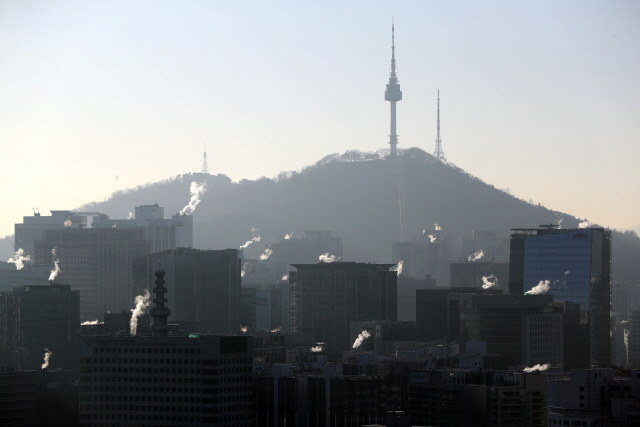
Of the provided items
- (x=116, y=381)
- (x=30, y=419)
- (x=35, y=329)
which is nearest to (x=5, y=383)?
(x=30, y=419)

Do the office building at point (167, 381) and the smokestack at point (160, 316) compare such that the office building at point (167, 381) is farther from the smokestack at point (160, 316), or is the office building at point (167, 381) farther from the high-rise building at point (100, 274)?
the high-rise building at point (100, 274)

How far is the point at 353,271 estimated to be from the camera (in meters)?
164

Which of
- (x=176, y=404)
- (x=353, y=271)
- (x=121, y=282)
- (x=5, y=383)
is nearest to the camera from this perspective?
(x=176, y=404)

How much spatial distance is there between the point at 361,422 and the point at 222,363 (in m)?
12.1

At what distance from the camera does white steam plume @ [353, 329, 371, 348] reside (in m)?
145

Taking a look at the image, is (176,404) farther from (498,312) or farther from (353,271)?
(353,271)

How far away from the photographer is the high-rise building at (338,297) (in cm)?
15950

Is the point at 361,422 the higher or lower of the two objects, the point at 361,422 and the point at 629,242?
the lower

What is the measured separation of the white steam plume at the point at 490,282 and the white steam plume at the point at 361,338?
34.2 metres

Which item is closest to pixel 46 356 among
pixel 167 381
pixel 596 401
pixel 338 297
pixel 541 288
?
pixel 338 297

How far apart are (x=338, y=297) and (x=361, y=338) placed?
16.5 meters

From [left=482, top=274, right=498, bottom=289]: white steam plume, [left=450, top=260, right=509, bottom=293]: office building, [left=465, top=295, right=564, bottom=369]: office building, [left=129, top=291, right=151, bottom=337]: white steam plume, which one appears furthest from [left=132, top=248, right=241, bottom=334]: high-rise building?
[left=450, top=260, right=509, bottom=293]: office building

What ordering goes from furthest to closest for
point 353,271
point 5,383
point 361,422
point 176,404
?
1. point 353,271
2. point 5,383
3. point 361,422
4. point 176,404

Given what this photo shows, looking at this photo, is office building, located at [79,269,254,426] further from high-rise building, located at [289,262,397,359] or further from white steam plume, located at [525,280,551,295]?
high-rise building, located at [289,262,397,359]
